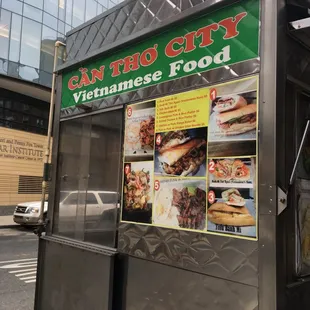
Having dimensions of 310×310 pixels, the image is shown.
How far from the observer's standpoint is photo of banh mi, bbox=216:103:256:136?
9.29 ft

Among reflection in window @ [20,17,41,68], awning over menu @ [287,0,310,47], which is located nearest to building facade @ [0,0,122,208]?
reflection in window @ [20,17,41,68]

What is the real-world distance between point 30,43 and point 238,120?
22235mm

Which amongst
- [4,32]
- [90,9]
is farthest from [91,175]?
[90,9]

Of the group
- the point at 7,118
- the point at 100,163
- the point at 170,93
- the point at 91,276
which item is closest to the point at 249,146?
the point at 170,93

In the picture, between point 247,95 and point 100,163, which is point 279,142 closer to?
point 247,95

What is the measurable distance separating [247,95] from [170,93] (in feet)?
2.80

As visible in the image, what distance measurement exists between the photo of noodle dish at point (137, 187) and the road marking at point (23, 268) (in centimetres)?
452

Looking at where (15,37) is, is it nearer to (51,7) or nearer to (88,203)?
(51,7)

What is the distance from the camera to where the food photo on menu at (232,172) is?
279 centimetres

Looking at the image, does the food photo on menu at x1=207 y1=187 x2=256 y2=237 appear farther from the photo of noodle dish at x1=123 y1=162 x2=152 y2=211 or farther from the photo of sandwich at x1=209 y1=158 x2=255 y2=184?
the photo of noodle dish at x1=123 y1=162 x2=152 y2=211

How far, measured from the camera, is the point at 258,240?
2.68m

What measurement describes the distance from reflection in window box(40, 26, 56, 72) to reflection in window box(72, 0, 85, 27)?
222 centimetres

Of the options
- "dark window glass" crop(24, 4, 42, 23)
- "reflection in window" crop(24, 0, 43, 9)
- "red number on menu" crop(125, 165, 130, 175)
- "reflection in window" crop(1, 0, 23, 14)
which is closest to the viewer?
"red number on menu" crop(125, 165, 130, 175)

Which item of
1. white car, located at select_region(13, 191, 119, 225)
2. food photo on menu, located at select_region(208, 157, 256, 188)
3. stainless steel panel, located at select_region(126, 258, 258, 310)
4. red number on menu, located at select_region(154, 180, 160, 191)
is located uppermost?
food photo on menu, located at select_region(208, 157, 256, 188)
